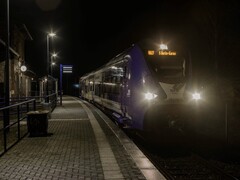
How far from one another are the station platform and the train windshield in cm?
223

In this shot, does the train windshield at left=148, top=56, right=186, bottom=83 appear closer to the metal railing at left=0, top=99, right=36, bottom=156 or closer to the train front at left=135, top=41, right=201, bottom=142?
the train front at left=135, top=41, right=201, bottom=142

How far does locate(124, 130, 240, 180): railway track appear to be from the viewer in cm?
755

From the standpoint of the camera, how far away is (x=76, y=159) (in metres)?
8.20

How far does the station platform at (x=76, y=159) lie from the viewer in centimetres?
685

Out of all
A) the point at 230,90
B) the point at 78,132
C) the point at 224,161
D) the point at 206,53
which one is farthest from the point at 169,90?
the point at 206,53

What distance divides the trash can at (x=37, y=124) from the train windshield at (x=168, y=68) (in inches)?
152

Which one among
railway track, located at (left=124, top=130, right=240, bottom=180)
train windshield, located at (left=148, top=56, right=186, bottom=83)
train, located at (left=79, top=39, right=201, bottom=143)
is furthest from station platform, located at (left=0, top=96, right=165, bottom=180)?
train windshield, located at (left=148, top=56, right=186, bottom=83)

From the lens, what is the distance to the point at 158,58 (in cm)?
1155

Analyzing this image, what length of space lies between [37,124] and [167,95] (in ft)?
14.0

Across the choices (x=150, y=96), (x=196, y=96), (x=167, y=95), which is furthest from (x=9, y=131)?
(x=196, y=96)

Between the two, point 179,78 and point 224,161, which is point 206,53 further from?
point 224,161

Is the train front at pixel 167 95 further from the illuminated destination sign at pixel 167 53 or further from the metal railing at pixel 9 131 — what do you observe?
the metal railing at pixel 9 131

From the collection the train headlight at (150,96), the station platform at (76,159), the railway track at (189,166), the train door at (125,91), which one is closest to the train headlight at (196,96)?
the train headlight at (150,96)

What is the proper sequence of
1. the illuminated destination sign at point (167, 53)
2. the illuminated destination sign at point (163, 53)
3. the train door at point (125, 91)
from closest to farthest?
the illuminated destination sign at point (163, 53) → the illuminated destination sign at point (167, 53) → the train door at point (125, 91)
